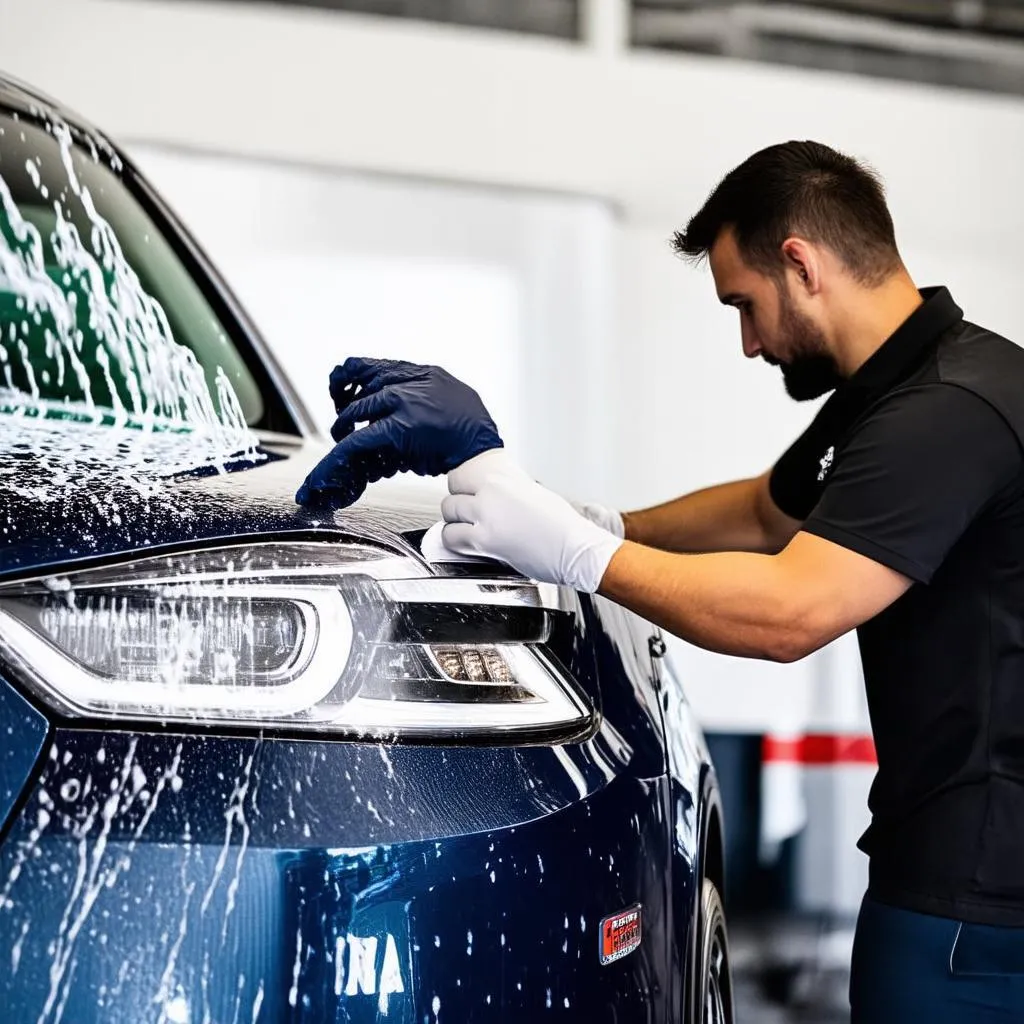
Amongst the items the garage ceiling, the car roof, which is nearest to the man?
the car roof

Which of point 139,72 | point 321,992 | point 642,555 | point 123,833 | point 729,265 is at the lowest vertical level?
point 321,992

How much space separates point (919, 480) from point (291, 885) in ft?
2.84

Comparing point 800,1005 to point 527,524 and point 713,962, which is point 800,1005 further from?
point 527,524

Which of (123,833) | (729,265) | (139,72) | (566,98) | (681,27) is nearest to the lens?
(123,833)

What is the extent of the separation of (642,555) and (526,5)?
4481 millimetres

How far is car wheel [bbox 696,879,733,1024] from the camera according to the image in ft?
5.97

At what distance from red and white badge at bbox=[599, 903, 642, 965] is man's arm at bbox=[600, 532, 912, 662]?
37 cm

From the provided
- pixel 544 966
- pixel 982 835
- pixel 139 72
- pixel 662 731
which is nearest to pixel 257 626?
pixel 544 966

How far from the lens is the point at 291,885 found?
1153 mm

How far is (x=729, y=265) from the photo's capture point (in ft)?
6.51

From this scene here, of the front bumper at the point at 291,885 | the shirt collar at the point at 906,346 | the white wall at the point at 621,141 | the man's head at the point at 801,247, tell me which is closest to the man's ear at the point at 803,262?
the man's head at the point at 801,247

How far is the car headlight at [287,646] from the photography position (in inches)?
46.7

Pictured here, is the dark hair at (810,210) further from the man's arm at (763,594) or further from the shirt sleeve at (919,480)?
the man's arm at (763,594)

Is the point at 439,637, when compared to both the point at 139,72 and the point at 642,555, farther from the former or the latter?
the point at 139,72
